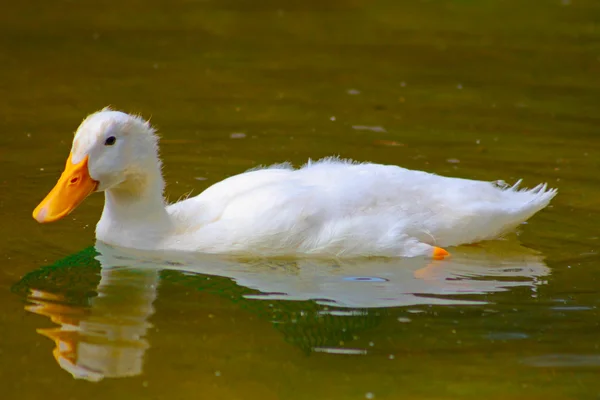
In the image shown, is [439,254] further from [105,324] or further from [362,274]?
[105,324]

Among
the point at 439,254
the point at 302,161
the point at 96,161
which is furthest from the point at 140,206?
the point at 302,161

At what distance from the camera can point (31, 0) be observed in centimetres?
1741

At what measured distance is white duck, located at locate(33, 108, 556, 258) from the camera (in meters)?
7.60

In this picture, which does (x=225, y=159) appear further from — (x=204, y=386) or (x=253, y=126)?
(x=204, y=386)

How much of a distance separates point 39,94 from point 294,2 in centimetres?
686

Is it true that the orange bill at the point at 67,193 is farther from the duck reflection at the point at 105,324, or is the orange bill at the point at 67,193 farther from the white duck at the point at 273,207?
the duck reflection at the point at 105,324

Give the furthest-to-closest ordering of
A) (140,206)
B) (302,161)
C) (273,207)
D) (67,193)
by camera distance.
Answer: (302,161) < (140,206) < (273,207) < (67,193)

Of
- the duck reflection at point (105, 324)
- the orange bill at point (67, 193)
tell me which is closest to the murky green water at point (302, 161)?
the duck reflection at point (105, 324)

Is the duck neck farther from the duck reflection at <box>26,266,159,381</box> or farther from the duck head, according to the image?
the duck reflection at <box>26,266,159,381</box>

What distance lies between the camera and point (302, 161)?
10305mm

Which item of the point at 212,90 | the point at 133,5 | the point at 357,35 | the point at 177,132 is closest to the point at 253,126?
the point at 177,132

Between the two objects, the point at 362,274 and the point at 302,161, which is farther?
the point at 302,161

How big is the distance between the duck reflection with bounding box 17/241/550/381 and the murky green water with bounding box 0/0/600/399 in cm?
2

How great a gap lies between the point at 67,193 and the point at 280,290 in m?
1.64
